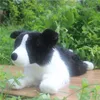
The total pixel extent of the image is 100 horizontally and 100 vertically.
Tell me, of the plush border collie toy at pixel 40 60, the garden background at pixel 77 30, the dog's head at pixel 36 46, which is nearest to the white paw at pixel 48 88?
the plush border collie toy at pixel 40 60

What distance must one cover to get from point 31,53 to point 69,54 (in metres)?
0.74

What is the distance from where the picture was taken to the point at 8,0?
24.7ft

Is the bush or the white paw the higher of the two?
the bush

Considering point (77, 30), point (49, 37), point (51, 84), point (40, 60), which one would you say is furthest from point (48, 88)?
point (77, 30)

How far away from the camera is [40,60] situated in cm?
226

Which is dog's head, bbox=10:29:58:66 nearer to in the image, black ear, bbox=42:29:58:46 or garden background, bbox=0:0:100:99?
black ear, bbox=42:29:58:46

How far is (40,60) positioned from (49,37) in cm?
18

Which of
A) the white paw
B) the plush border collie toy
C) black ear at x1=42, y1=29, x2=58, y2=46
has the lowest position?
the white paw

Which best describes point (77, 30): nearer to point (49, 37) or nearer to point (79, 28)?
point (79, 28)

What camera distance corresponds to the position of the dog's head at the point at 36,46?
2170 mm

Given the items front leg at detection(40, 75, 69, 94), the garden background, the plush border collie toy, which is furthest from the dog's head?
the garden background

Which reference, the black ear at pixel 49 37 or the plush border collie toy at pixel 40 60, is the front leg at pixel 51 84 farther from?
the black ear at pixel 49 37

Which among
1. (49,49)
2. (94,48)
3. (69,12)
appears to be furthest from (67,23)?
(49,49)

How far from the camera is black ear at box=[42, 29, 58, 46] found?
217 centimetres
